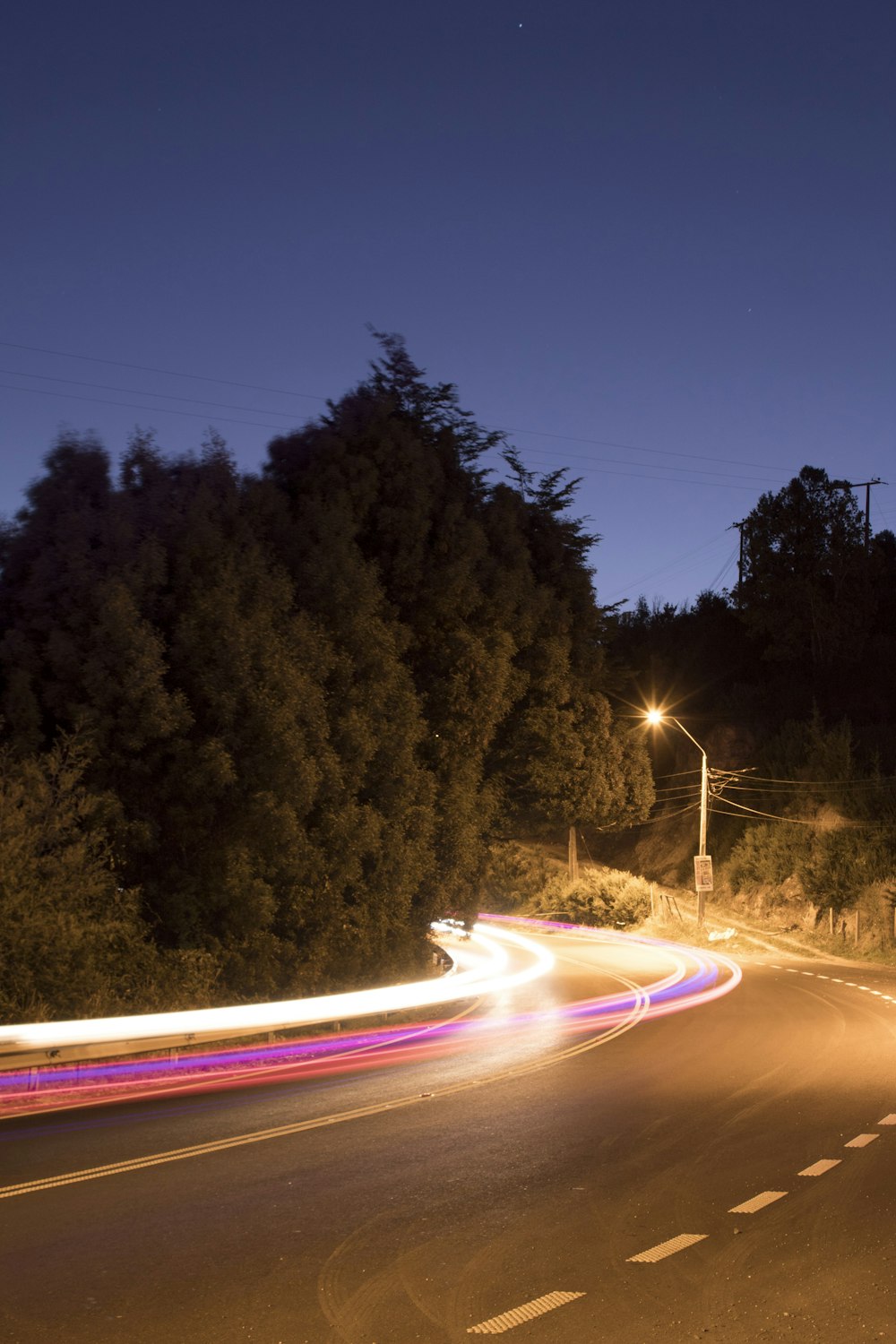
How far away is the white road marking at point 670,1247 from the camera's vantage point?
704cm

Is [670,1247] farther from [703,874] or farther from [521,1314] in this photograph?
[703,874]

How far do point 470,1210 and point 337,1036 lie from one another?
10920 mm

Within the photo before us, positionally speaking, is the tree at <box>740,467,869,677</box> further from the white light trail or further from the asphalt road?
the asphalt road

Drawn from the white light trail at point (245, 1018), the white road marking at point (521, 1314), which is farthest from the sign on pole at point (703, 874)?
the white road marking at point (521, 1314)

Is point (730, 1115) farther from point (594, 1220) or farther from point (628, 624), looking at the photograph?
point (628, 624)

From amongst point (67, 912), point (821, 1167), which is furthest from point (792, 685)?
point (821, 1167)

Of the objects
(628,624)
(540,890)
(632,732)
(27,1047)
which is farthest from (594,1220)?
(628,624)

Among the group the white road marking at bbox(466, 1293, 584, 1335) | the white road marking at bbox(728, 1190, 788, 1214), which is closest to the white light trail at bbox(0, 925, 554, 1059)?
the white road marking at bbox(728, 1190, 788, 1214)

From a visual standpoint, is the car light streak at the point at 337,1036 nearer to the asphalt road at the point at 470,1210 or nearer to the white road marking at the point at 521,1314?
the asphalt road at the point at 470,1210

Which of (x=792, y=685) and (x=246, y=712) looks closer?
(x=246, y=712)

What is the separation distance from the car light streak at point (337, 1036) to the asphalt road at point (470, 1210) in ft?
3.01

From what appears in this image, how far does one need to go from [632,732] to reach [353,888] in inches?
493

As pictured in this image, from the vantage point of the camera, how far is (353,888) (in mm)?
21500

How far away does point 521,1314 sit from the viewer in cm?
608
